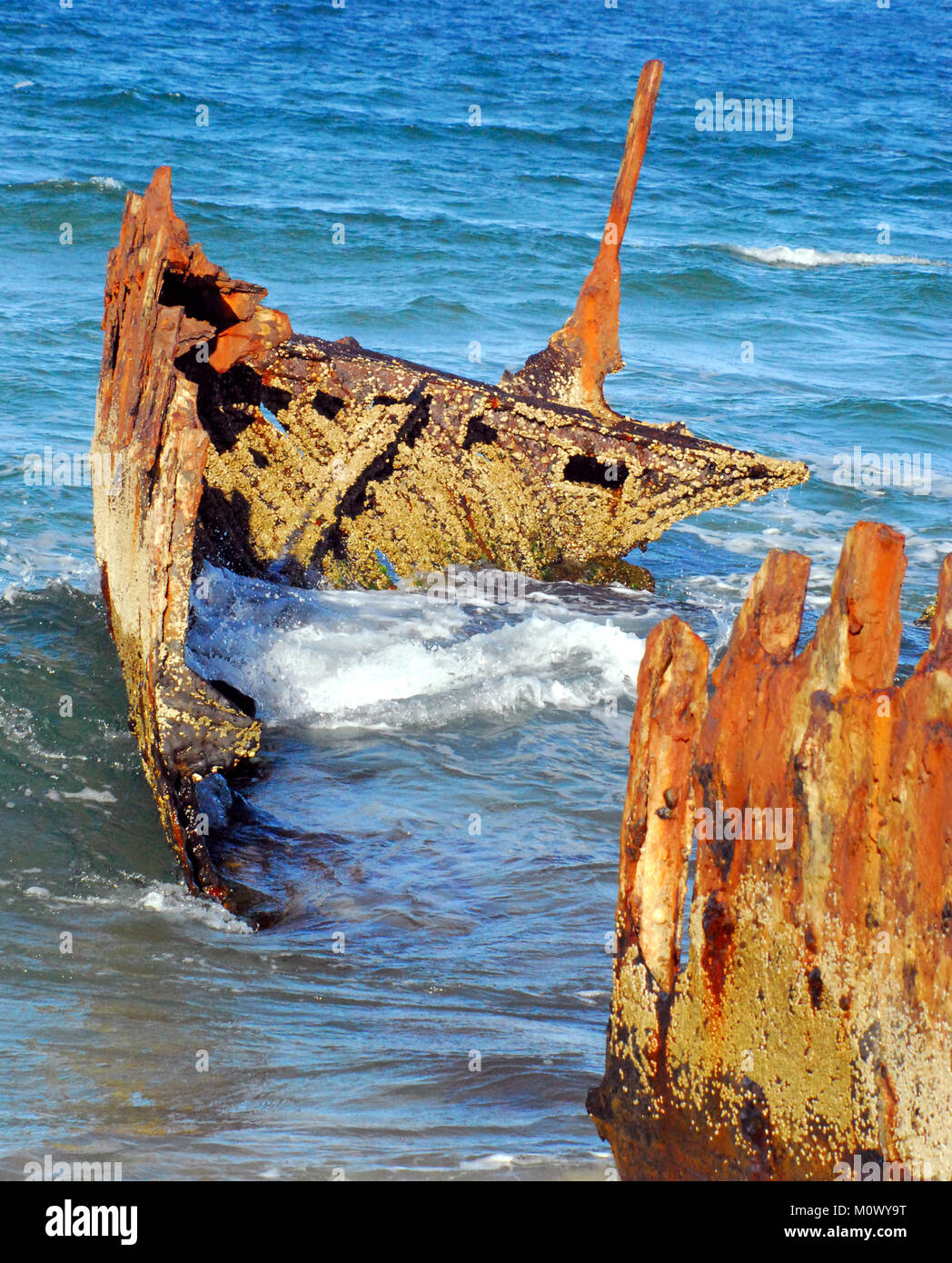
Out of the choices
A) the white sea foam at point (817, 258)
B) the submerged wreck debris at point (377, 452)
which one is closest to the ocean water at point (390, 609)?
the white sea foam at point (817, 258)

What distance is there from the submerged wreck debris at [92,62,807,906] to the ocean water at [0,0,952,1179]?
15.5 inches

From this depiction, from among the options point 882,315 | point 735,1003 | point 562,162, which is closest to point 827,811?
point 735,1003

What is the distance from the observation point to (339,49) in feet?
91.1

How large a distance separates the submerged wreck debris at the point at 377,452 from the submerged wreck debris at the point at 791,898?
2.76 metres

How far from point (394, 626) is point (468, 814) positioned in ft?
6.79


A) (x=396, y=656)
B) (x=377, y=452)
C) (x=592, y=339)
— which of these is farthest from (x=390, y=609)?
(x=592, y=339)

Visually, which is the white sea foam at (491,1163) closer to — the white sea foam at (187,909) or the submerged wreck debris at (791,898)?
the submerged wreck debris at (791,898)

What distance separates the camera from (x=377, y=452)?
700 centimetres

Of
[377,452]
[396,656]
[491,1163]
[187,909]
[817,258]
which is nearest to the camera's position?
[491,1163]

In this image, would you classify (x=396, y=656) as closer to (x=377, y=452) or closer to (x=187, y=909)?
(x=377, y=452)

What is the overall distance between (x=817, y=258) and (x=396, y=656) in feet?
53.6

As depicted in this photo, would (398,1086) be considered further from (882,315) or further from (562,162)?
(562,162)
